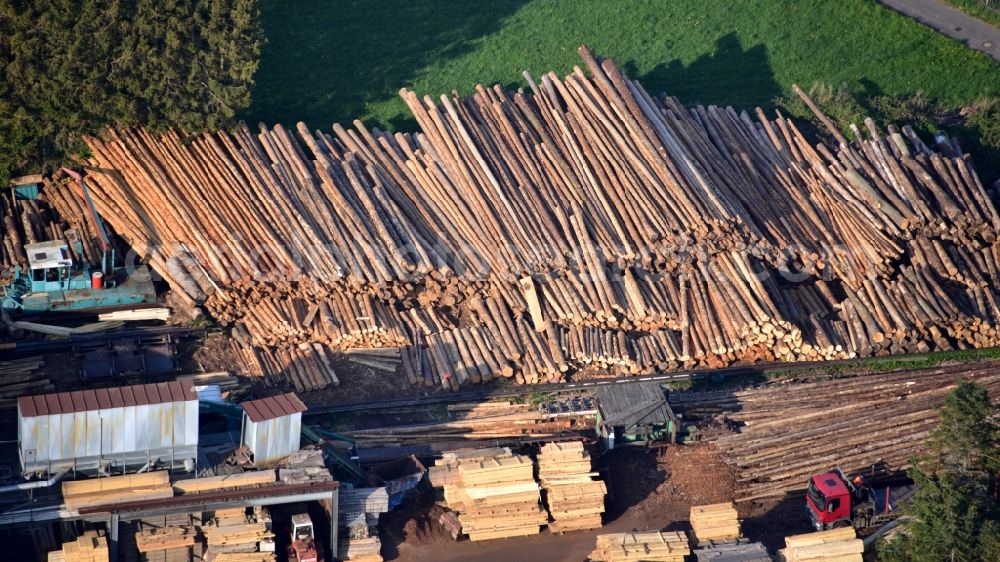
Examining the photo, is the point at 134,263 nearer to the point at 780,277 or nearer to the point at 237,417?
the point at 237,417

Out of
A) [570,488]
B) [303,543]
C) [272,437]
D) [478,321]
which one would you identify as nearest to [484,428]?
[570,488]

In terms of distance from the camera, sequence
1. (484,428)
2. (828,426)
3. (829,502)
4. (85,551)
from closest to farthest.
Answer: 1. (85,551)
2. (829,502)
3. (484,428)
4. (828,426)

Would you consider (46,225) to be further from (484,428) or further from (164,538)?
(484,428)

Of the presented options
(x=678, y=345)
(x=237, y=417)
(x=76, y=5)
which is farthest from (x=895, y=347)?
(x=76, y=5)

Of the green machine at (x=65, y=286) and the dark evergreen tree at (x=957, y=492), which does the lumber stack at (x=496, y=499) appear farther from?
the green machine at (x=65, y=286)

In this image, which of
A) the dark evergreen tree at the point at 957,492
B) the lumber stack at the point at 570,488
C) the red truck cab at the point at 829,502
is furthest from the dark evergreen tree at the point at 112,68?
the dark evergreen tree at the point at 957,492

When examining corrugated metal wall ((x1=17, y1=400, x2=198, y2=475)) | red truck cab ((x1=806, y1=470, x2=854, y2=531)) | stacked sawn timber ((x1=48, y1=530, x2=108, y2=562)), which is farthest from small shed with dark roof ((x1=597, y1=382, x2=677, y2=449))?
stacked sawn timber ((x1=48, y1=530, x2=108, y2=562))
